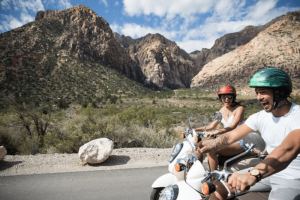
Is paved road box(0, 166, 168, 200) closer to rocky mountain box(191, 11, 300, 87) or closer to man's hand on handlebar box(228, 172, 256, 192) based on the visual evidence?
man's hand on handlebar box(228, 172, 256, 192)

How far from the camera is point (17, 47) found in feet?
150

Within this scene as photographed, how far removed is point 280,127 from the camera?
5.84ft

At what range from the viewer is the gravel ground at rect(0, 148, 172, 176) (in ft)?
15.7

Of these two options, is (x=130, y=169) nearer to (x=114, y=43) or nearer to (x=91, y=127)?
(x=91, y=127)

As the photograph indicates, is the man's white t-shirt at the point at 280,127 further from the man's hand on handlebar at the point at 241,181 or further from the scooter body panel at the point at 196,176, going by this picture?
the scooter body panel at the point at 196,176

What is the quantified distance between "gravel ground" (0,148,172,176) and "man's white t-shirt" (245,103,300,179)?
3.76 metres

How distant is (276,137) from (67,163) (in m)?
5.47

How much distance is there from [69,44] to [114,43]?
38073 millimetres

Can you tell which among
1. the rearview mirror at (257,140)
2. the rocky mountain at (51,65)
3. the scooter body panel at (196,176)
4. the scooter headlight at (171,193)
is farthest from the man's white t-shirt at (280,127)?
the rocky mountain at (51,65)

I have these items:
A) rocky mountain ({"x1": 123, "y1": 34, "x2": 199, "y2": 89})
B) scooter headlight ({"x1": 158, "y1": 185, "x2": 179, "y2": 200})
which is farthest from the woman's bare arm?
rocky mountain ({"x1": 123, "y1": 34, "x2": 199, "y2": 89})

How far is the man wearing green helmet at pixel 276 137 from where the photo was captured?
146 centimetres

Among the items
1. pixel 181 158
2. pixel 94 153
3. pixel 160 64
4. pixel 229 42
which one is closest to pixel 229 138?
pixel 181 158

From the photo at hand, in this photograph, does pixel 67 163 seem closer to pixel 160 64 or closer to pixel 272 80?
pixel 272 80

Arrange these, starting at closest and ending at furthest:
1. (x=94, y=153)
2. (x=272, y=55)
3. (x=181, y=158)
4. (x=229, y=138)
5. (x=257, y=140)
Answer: (x=181, y=158)
(x=229, y=138)
(x=257, y=140)
(x=94, y=153)
(x=272, y=55)
